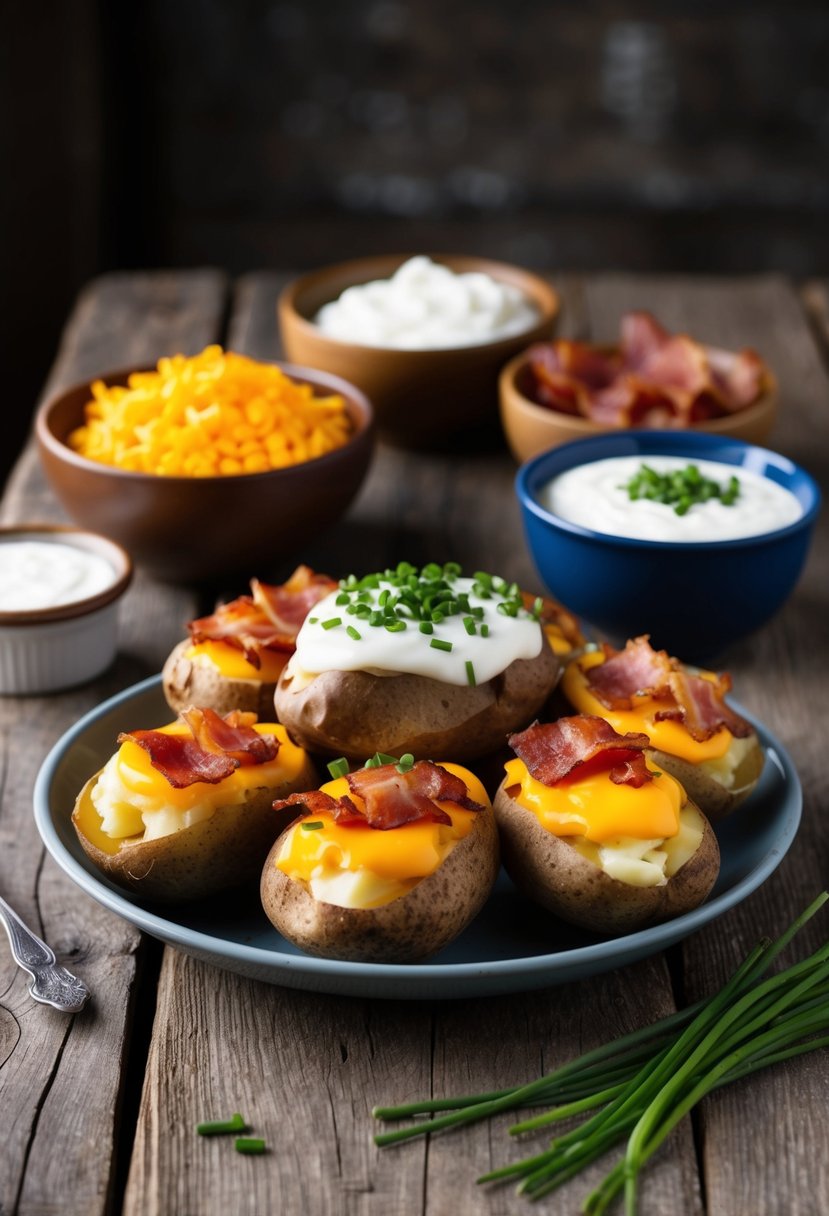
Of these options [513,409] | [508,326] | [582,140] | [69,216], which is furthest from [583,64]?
[513,409]

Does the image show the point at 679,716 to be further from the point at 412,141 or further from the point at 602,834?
the point at 412,141

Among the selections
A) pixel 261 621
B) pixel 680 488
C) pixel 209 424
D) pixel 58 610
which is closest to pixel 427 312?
pixel 209 424

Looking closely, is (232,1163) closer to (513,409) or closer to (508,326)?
(513,409)

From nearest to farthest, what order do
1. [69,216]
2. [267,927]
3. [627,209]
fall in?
[267,927], [69,216], [627,209]

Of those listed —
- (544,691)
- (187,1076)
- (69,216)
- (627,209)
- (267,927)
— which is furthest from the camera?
(627,209)

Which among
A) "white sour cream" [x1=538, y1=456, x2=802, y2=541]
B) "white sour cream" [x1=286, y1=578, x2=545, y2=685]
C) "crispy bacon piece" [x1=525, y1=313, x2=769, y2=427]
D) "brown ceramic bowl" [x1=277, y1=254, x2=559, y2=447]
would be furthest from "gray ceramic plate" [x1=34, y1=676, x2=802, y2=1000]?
"brown ceramic bowl" [x1=277, y1=254, x2=559, y2=447]

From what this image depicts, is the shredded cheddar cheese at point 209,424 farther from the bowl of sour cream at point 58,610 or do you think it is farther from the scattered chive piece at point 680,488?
the scattered chive piece at point 680,488

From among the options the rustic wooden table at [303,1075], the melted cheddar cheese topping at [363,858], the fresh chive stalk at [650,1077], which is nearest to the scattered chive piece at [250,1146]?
the rustic wooden table at [303,1075]

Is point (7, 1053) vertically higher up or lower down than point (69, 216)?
higher up
